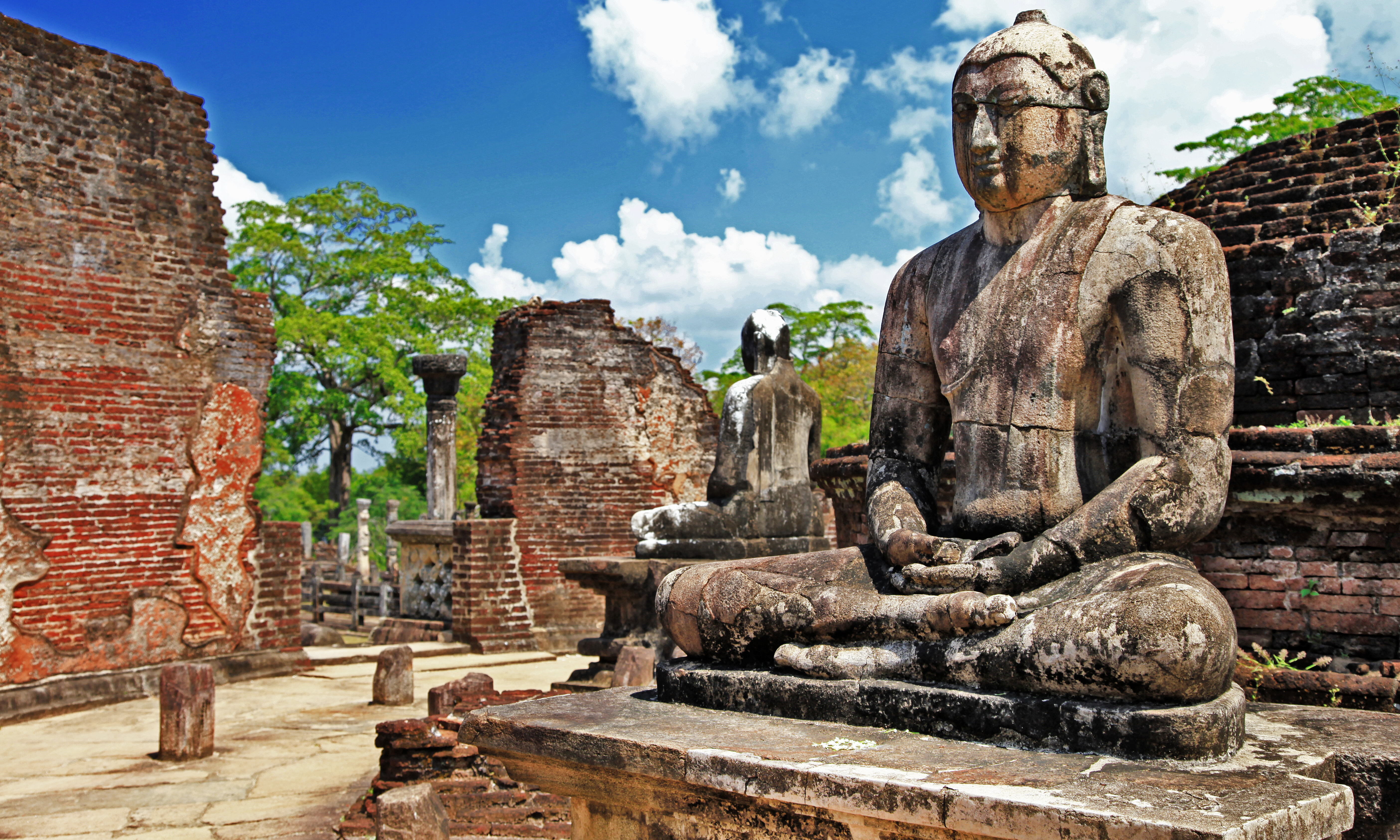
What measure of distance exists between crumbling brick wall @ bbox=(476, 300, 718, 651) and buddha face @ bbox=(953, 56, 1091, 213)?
361 inches

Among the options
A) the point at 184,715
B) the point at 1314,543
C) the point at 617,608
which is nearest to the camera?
the point at 1314,543

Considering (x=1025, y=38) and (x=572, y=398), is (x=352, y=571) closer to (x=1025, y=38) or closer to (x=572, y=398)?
(x=572, y=398)

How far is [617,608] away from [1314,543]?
443 centimetres

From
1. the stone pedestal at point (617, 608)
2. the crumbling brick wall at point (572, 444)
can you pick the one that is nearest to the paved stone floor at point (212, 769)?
the stone pedestal at point (617, 608)

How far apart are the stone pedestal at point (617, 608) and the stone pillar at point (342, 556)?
13.0 metres

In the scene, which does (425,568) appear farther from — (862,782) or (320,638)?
(862,782)

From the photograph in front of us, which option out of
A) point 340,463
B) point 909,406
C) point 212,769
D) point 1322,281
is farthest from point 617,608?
point 340,463

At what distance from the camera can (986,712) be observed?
7.82 feet

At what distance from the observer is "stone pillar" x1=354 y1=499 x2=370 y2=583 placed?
Result: 64.9ft

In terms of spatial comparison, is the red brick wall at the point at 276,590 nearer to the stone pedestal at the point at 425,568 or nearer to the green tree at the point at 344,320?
the stone pedestal at the point at 425,568

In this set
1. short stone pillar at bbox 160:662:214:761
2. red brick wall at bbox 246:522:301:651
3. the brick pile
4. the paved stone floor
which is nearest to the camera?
the paved stone floor

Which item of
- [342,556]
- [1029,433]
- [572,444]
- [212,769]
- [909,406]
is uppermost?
[572,444]

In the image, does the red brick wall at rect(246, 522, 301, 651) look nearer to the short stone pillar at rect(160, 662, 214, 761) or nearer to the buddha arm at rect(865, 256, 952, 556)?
the short stone pillar at rect(160, 662, 214, 761)

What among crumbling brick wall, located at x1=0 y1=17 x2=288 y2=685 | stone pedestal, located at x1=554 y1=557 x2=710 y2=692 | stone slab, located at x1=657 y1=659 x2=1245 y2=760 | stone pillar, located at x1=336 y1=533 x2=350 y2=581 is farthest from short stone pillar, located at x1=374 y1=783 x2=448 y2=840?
stone pillar, located at x1=336 y1=533 x2=350 y2=581
